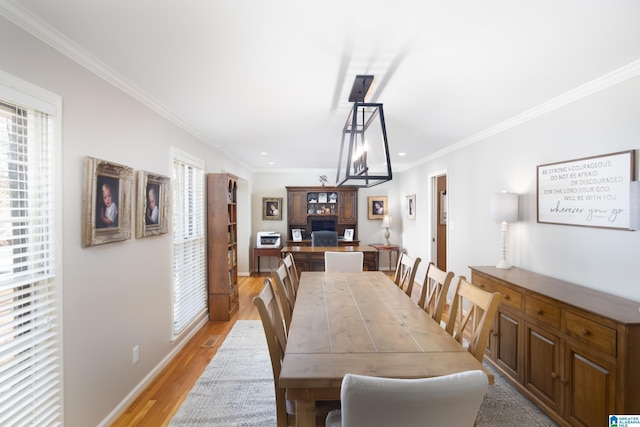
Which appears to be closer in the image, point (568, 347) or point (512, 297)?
point (568, 347)

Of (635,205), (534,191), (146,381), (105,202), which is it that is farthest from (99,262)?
(534,191)

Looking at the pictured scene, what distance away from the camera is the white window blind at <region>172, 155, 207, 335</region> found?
125 inches

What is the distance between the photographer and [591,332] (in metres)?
1.73

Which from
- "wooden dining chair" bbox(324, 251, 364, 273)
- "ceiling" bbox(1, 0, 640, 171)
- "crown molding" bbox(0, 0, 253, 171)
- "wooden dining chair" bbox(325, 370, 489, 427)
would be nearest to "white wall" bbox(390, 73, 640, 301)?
"ceiling" bbox(1, 0, 640, 171)

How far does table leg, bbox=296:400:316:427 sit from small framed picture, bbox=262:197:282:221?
5775 millimetres

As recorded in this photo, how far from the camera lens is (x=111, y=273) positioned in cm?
205

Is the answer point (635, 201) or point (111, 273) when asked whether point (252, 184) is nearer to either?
point (111, 273)

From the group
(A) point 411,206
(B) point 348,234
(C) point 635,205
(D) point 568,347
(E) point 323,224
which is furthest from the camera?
(E) point 323,224

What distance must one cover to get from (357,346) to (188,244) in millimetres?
2657

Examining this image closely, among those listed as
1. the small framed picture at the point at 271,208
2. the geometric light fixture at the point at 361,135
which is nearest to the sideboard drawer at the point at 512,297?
the geometric light fixture at the point at 361,135

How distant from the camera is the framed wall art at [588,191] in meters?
1.97

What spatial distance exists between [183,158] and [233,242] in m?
1.66

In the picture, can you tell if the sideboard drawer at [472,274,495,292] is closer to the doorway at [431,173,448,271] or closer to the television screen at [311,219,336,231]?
the doorway at [431,173,448,271]

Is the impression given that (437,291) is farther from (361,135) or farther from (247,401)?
(247,401)
